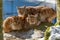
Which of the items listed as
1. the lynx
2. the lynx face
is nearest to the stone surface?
the lynx

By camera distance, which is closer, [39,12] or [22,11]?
[22,11]

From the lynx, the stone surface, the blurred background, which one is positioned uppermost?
the blurred background

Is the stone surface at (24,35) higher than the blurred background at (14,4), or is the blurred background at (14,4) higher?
the blurred background at (14,4)

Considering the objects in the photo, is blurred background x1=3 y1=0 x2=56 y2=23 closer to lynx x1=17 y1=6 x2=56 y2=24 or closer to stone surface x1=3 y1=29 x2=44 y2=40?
lynx x1=17 y1=6 x2=56 y2=24

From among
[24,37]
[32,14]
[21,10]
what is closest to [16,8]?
[21,10]

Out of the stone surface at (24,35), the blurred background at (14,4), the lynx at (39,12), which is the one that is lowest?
the stone surface at (24,35)

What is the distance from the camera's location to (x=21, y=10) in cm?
342

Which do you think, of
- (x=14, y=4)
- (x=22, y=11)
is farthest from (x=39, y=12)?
(x=14, y=4)

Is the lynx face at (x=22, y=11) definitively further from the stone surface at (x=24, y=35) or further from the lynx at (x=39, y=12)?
the stone surface at (x=24, y=35)

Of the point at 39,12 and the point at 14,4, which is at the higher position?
the point at 14,4

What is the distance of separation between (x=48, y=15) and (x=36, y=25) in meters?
0.34

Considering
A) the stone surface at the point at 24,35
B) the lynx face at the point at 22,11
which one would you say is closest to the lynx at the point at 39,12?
the lynx face at the point at 22,11

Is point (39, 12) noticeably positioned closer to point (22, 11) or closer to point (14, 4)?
point (22, 11)

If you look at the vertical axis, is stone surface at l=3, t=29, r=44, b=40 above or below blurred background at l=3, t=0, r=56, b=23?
below
